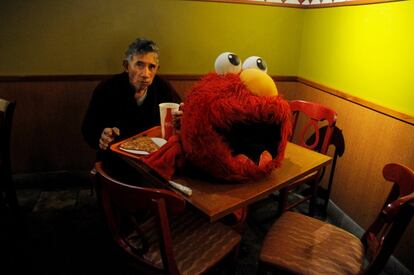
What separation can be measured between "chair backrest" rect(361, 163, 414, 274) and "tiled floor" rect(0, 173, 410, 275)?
816mm

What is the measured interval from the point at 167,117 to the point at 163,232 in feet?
2.06

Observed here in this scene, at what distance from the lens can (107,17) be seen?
2322 millimetres

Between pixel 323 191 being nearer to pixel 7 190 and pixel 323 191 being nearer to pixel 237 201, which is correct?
pixel 237 201

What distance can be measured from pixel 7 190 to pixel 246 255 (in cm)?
152

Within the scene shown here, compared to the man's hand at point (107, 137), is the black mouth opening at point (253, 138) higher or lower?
higher

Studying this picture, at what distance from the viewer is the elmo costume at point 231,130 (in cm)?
105

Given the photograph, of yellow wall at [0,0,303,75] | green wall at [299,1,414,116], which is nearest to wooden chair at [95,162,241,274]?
green wall at [299,1,414,116]

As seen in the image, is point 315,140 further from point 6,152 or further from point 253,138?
point 6,152

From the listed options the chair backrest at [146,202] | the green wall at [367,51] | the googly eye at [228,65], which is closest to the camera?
the chair backrest at [146,202]

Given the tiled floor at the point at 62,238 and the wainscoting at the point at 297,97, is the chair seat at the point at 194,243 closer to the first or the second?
the tiled floor at the point at 62,238

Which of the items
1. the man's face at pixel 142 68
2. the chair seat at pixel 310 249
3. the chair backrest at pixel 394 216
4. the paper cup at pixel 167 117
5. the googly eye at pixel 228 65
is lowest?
the chair seat at pixel 310 249

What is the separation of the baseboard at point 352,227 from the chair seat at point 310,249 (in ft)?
2.08

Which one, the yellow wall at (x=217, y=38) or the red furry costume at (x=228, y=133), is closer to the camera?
the red furry costume at (x=228, y=133)

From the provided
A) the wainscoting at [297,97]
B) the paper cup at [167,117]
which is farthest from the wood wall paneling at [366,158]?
the paper cup at [167,117]
